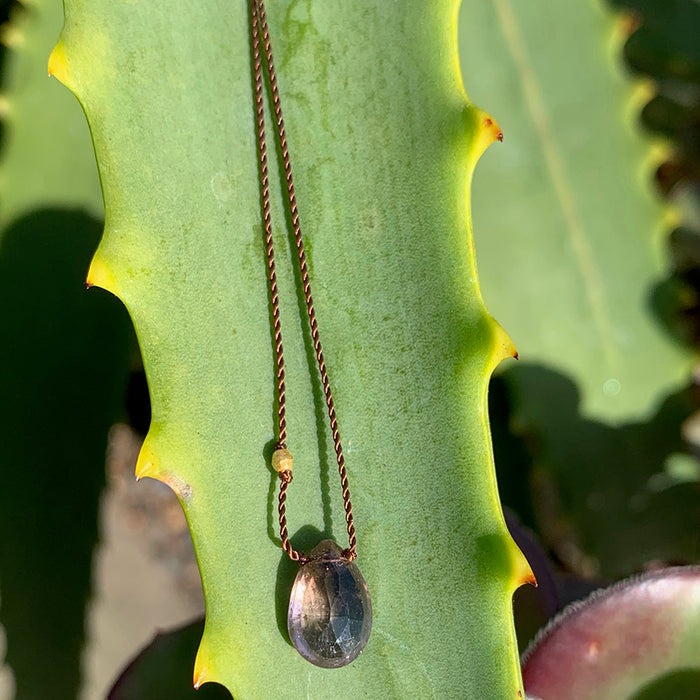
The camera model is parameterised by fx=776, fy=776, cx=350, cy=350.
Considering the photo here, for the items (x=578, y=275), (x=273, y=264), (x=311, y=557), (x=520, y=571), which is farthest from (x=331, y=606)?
(x=578, y=275)

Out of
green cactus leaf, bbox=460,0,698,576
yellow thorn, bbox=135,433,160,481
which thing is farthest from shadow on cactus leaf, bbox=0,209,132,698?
green cactus leaf, bbox=460,0,698,576

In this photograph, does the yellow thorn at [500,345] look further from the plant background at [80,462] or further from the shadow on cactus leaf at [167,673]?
the shadow on cactus leaf at [167,673]

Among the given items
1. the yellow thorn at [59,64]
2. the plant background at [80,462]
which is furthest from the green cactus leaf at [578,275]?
the yellow thorn at [59,64]

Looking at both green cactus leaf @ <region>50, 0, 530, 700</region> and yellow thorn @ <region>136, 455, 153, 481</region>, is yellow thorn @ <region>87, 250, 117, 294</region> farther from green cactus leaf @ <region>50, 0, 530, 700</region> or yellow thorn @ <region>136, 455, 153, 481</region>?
yellow thorn @ <region>136, 455, 153, 481</region>

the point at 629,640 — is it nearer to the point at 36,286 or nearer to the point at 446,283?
the point at 446,283

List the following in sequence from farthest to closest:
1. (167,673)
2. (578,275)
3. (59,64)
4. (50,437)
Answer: (578,275), (50,437), (167,673), (59,64)

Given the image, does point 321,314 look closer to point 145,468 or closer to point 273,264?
point 273,264

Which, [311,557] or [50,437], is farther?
[50,437]

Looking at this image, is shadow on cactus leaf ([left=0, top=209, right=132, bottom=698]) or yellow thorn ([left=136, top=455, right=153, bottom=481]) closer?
yellow thorn ([left=136, top=455, right=153, bottom=481])
